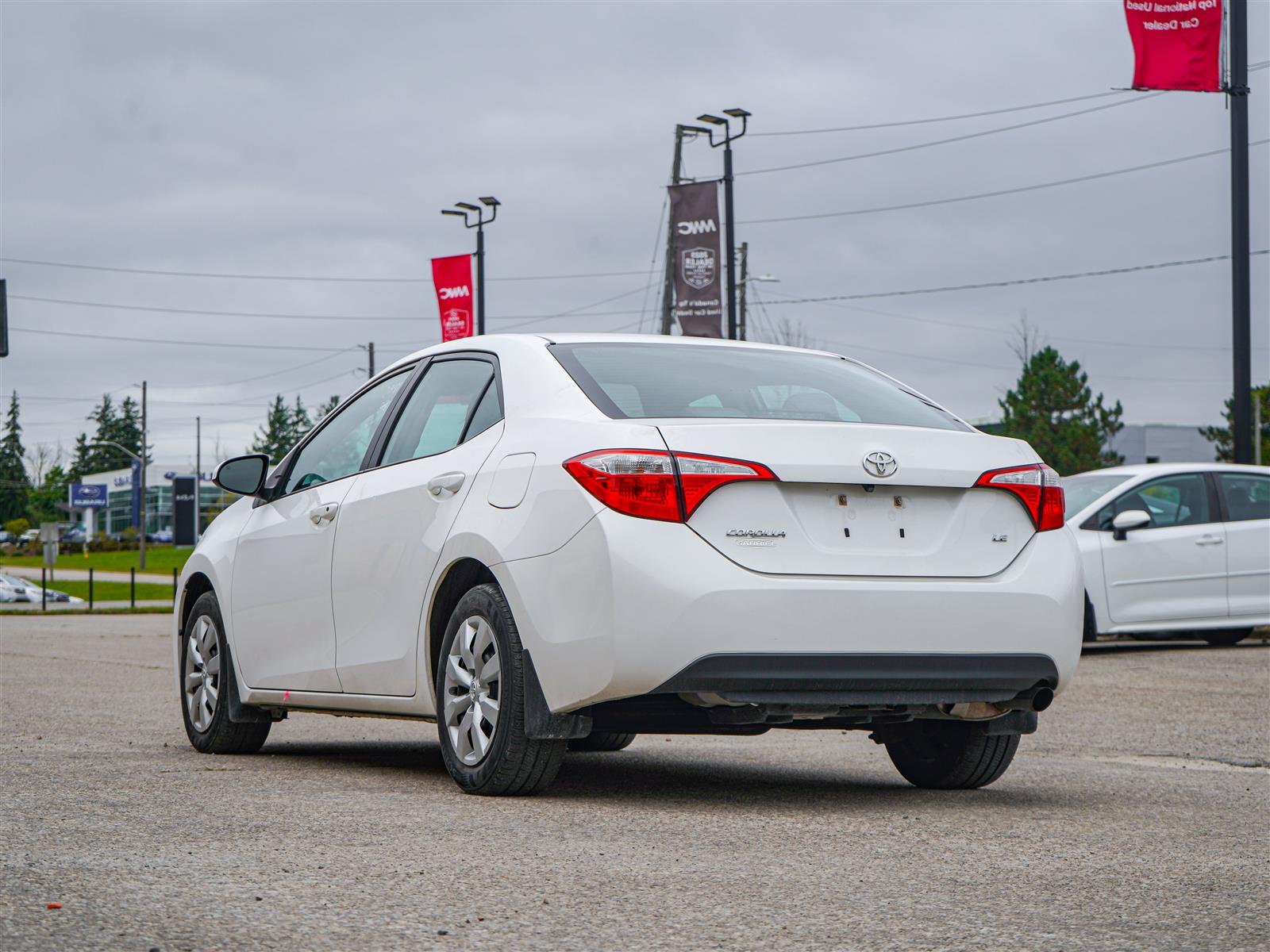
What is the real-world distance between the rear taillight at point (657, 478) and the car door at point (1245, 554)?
10.9 metres

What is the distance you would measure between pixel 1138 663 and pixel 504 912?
10.8m

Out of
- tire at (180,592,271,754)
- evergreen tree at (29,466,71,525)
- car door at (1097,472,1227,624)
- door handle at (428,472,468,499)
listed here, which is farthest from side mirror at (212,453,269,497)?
evergreen tree at (29,466,71,525)

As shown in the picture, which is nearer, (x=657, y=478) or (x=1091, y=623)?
(x=657, y=478)

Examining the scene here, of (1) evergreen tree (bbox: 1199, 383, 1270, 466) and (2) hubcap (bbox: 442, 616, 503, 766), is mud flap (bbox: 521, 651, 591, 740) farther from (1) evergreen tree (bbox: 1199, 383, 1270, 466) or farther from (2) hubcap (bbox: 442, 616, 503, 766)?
(1) evergreen tree (bbox: 1199, 383, 1270, 466)

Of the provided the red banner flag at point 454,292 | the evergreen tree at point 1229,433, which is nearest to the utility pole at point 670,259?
the red banner flag at point 454,292

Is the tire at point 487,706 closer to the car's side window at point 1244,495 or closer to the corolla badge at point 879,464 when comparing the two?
the corolla badge at point 879,464

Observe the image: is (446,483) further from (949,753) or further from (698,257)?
(698,257)

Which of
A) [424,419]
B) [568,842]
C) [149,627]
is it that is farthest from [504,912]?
[149,627]

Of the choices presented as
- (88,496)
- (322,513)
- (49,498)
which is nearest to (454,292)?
(322,513)

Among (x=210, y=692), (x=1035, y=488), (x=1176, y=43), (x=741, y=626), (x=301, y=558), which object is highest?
(x=1176, y=43)

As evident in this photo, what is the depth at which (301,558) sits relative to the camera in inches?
269

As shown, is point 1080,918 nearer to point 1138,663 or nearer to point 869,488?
point 869,488

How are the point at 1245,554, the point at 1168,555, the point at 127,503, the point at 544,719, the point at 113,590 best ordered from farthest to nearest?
the point at 127,503 < the point at 113,590 < the point at 1245,554 < the point at 1168,555 < the point at 544,719

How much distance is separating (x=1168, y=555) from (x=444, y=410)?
10000 millimetres
